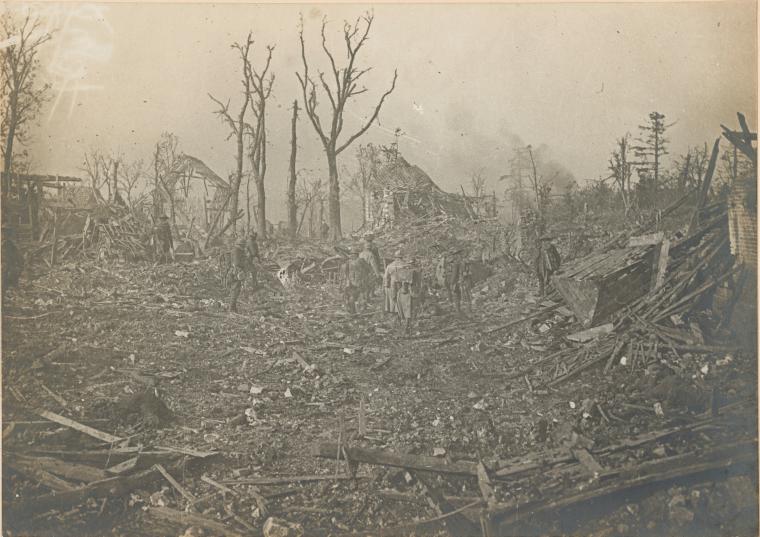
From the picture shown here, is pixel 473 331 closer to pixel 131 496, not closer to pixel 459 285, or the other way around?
pixel 459 285

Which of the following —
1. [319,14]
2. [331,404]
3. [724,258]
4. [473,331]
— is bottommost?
[331,404]

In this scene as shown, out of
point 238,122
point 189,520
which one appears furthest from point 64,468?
point 238,122

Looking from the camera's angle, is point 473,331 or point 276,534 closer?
point 276,534

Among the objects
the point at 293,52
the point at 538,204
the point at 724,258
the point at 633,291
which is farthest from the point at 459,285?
the point at 293,52

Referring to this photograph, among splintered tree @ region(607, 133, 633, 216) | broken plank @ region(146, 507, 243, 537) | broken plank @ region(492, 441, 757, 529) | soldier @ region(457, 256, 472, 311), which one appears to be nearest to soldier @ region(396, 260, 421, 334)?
soldier @ region(457, 256, 472, 311)

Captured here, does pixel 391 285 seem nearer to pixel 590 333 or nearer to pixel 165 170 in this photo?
pixel 590 333

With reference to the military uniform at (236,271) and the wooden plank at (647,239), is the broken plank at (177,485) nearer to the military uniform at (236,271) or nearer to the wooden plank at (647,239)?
the military uniform at (236,271)

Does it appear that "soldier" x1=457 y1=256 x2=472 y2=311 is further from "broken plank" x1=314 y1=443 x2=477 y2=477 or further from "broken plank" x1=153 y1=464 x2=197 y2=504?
"broken plank" x1=153 y1=464 x2=197 y2=504

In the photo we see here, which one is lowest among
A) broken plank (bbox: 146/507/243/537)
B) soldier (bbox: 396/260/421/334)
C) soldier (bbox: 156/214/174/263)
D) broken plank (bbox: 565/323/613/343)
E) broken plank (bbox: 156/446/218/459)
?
broken plank (bbox: 146/507/243/537)
